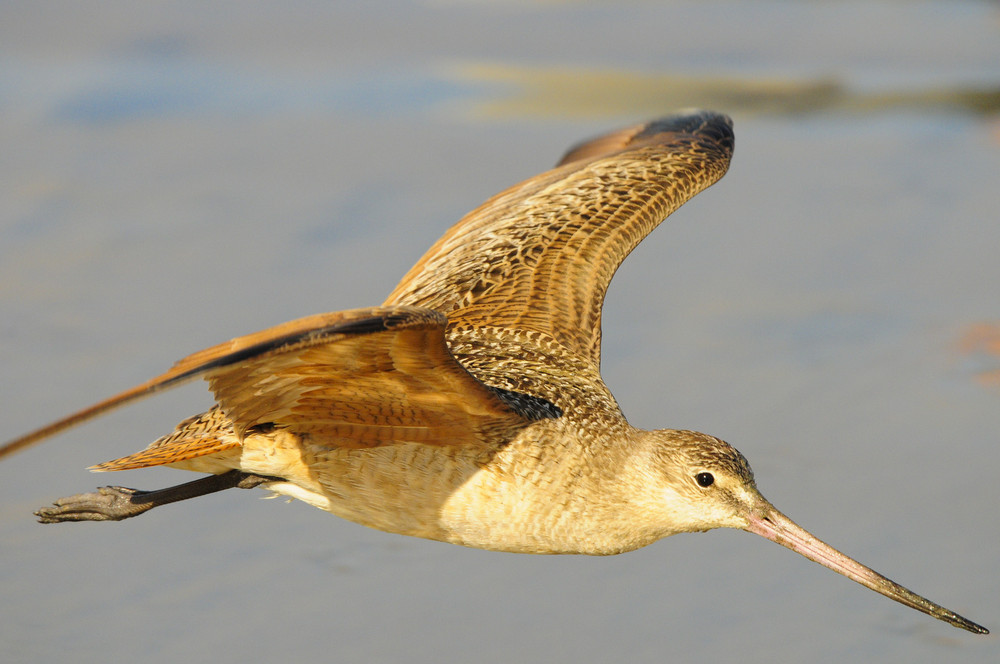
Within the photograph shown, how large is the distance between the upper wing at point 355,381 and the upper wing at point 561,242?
115 centimetres

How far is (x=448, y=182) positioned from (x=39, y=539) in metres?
4.93

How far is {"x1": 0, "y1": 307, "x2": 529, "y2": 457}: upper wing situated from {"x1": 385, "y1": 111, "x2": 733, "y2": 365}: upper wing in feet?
3.76

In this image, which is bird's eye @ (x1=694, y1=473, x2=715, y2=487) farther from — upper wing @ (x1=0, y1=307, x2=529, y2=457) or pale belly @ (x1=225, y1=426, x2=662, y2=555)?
upper wing @ (x1=0, y1=307, x2=529, y2=457)

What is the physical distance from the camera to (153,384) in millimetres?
3959

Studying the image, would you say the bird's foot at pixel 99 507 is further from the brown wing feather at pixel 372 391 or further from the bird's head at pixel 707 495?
the bird's head at pixel 707 495

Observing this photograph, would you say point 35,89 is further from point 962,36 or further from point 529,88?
point 962,36

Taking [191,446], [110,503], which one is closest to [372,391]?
[191,446]

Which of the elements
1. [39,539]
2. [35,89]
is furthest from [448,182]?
[39,539]

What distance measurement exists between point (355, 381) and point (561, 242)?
2.05m

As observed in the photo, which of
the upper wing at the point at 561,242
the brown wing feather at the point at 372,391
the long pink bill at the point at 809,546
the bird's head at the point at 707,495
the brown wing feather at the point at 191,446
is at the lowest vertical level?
the long pink bill at the point at 809,546

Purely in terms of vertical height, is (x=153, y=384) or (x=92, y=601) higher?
(x=153, y=384)

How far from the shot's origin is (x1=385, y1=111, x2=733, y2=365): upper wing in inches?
262

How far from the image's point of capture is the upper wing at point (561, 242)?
21.8 ft

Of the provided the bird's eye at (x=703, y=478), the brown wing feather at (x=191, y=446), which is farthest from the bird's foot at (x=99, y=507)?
the bird's eye at (x=703, y=478)
